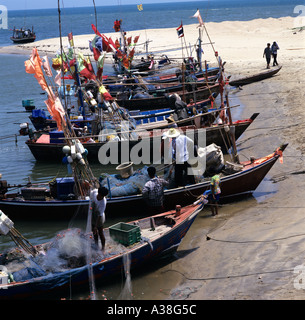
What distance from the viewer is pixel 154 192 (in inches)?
403

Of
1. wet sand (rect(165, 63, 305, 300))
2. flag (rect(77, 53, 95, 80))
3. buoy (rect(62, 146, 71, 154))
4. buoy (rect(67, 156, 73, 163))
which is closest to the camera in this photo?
wet sand (rect(165, 63, 305, 300))

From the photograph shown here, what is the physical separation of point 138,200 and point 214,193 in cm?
180

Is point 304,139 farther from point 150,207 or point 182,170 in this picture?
point 150,207

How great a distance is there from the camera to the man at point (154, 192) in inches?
399

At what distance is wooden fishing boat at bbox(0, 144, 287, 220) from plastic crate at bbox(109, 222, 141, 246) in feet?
6.61

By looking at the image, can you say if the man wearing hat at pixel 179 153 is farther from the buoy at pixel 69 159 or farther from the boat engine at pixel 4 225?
the boat engine at pixel 4 225

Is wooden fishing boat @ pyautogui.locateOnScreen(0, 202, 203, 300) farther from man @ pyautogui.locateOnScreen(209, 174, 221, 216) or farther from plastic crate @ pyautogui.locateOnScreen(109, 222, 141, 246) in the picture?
man @ pyautogui.locateOnScreen(209, 174, 221, 216)

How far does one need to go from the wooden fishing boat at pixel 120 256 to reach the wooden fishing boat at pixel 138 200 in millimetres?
1383

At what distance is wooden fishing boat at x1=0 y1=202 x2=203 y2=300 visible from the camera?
7.83 meters

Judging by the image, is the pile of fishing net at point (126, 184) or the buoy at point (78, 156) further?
the pile of fishing net at point (126, 184)

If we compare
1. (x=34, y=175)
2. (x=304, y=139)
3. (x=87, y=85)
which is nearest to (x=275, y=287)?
(x=304, y=139)

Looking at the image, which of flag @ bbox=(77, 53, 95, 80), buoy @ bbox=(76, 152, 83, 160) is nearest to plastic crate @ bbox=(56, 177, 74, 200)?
buoy @ bbox=(76, 152, 83, 160)

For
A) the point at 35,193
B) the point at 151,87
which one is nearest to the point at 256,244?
the point at 35,193

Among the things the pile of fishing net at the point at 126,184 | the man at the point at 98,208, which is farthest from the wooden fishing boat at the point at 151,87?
the man at the point at 98,208
